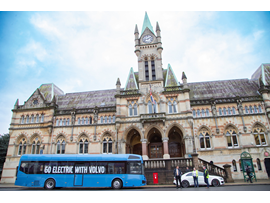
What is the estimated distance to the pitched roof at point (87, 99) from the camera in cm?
3556

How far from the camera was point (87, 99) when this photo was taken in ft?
123

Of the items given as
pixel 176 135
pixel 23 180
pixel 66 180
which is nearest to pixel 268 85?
pixel 176 135

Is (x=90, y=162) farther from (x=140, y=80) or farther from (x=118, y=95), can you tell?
(x=140, y=80)

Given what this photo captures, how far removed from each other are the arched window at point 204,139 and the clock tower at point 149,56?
9.97 meters

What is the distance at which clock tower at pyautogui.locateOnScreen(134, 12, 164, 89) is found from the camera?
104ft

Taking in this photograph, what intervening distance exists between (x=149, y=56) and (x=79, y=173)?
23.5 m

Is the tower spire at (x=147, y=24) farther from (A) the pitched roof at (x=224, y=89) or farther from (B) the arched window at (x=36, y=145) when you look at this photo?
(B) the arched window at (x=36, y=145)

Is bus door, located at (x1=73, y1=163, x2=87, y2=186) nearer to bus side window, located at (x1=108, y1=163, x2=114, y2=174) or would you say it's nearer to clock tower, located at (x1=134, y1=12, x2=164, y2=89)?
bus side window, located at (x1=108, y1=163, x2=114, y2=174)

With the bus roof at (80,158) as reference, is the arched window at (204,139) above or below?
above

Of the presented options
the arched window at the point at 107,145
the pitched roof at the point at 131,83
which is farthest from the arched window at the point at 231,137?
the arched window at the point at 107,145

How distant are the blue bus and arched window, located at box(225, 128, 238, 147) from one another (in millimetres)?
18091

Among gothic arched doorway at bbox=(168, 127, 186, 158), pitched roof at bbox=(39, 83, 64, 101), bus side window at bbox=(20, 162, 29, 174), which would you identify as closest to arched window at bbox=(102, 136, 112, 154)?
gothic arched doorway at bbox=(168, 127, 186, 158)

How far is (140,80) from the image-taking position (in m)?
31.7

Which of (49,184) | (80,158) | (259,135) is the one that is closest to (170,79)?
(259,135)
